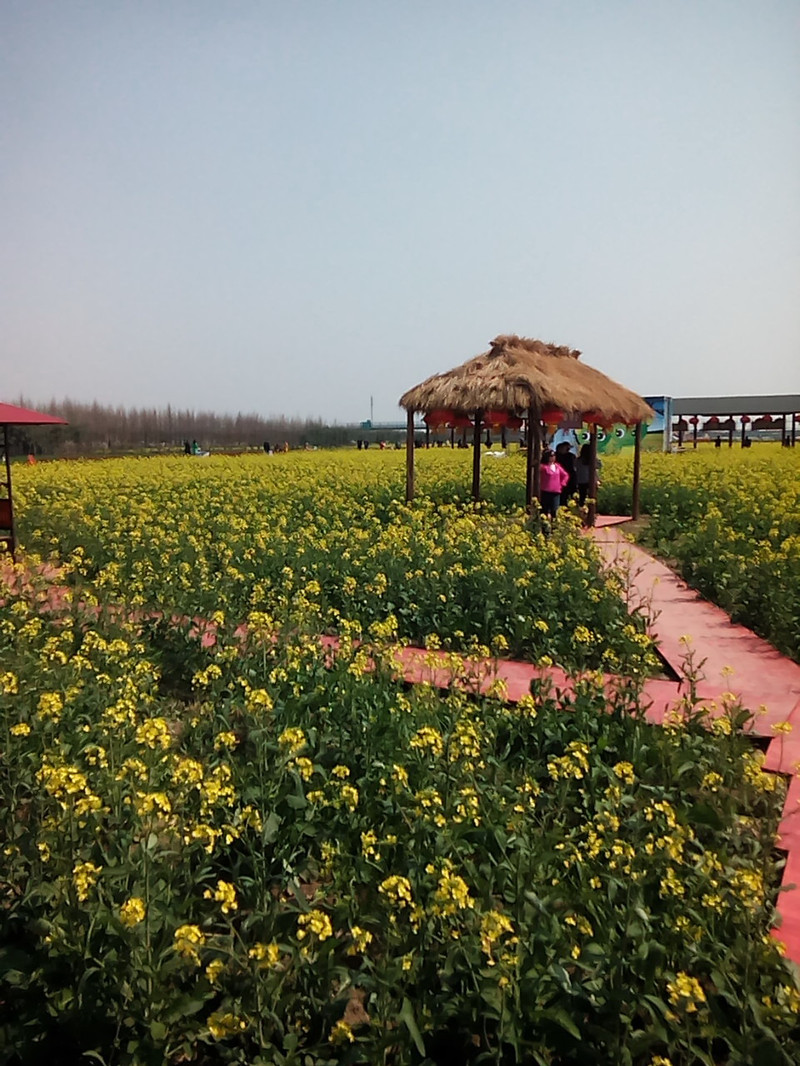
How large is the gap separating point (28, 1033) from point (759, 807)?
10.3 feet

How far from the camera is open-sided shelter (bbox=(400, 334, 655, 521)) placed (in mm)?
12203

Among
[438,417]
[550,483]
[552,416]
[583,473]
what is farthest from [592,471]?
[438,417]

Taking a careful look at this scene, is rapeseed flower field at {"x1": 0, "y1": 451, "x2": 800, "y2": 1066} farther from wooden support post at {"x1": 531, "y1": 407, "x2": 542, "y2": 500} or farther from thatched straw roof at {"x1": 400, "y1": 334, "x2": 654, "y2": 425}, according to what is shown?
thatched straw roof at {"x1": 400, "y1": 334, "x2": 654, "y2": 425}

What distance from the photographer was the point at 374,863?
2977mm

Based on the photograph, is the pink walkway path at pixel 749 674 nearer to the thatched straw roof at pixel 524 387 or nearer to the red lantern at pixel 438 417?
the thatched straw roof at pixel 524 387

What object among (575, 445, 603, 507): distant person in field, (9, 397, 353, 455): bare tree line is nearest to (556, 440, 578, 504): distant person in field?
(575, 445, 603, 507): distant person in field

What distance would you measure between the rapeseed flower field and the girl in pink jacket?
5.50 meters

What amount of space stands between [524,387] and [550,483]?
1.86m

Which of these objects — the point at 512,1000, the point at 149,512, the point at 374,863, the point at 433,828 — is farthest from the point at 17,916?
the point at 149,512

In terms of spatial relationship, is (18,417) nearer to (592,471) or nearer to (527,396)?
(527,396)

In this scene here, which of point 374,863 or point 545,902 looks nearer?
point 545,902

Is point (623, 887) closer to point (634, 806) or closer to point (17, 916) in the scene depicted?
point (634, 806)

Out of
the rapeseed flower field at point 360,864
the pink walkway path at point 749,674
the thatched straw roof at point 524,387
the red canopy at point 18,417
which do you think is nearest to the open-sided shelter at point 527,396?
the thatched straw roof at point 524,387

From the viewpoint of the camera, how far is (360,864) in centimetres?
300
